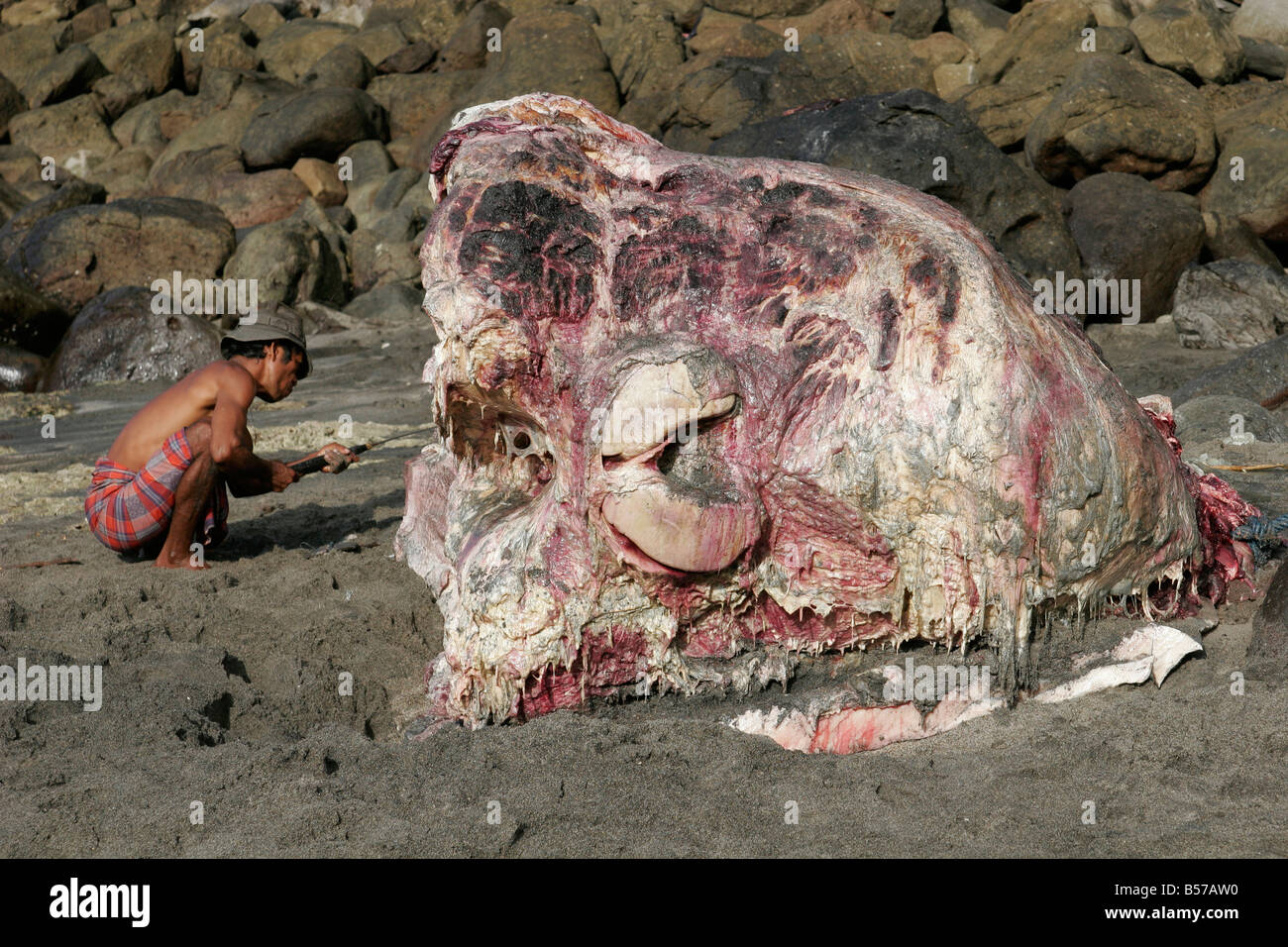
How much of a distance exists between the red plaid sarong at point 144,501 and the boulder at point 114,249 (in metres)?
9.65

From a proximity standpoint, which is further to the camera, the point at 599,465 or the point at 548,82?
the point at 548,82

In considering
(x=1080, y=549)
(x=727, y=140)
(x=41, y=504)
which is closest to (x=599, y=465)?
(x=1080, y=549)

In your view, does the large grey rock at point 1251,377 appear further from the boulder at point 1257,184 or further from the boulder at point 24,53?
the boulder at point 24,53

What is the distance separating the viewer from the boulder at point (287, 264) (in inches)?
523

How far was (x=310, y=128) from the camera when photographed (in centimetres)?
1822

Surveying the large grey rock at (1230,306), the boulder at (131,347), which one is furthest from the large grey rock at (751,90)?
the boulder at (131,347)

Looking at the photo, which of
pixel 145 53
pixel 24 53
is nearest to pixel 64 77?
pixel 145 53

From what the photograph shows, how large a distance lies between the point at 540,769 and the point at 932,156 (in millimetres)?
8184

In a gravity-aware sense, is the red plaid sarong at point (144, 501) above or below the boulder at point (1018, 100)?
above

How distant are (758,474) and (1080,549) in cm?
85

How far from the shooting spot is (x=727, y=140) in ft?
34.3

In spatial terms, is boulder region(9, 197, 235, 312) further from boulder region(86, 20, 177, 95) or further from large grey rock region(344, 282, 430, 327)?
boulder region(86, 20, 177, 95)

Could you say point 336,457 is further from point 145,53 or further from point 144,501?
point 145,53

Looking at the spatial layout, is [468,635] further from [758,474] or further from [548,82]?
[548,82]
